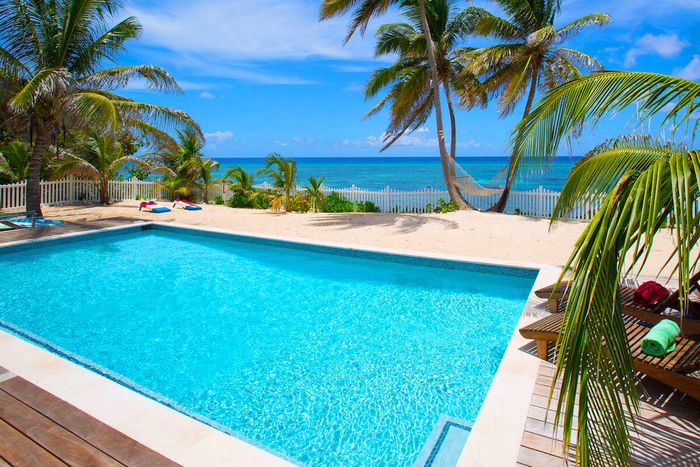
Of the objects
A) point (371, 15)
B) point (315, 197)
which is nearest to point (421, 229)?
point (315, 197)

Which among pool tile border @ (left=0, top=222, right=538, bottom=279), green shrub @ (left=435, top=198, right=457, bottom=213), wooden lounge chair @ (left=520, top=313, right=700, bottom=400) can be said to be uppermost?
green shrub @ (left=435, top=198, right=457, bottom=213)

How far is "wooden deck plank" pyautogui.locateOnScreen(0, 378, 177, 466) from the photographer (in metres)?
2.45

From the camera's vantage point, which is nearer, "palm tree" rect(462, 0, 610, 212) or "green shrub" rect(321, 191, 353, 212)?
"palm tree" rect(462, 0, 610, 212)

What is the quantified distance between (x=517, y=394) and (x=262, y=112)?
8234 centimetres

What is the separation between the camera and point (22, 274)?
754cm

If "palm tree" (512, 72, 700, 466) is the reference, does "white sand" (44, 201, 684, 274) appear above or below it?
below

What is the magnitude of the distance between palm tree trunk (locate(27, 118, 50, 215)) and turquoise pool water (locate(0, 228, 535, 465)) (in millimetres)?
2981

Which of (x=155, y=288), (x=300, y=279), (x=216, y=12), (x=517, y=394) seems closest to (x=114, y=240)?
(x=155, y=288)

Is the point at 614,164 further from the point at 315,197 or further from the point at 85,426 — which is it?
the point at 315,197

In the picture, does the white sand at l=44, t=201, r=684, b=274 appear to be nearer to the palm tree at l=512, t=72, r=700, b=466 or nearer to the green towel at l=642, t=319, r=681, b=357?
the green towel at l=642, t=319, r=681, b=357

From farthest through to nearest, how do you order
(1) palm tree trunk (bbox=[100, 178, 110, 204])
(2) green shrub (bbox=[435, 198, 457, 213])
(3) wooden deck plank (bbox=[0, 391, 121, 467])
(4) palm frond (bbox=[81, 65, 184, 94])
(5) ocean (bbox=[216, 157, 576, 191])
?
1. (5) ocean (bbox=[216, 157, 576, 191])
2. (1) palm tree trunk (bbox=[100, 178, 110, 204])
3. (2) green shrub (bbox=[435, 198, 457, 213])
4. (4) palm frond (bbox=[81, 65, 184, 94])
5. (3) wooden deck plank (bbox=[0, 391, 121, 467])

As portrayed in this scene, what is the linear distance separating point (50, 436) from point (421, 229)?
8.68 m

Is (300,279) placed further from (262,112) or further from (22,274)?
(262,112)

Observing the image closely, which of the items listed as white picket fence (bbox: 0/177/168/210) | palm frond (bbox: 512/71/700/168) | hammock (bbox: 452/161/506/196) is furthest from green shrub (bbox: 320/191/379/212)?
palm frond (bbox: 512/71/700/168)
